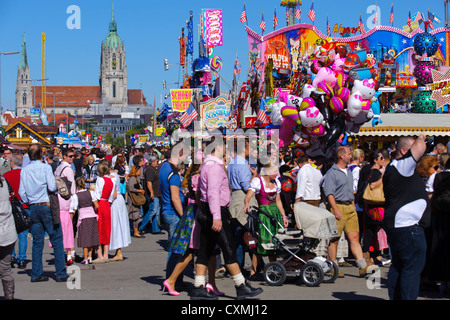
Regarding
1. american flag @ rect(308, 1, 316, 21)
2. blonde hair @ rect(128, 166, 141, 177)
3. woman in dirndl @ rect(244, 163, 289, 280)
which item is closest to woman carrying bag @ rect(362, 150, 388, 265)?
woman in dirndl @ rect(244, 163, 289, 280)

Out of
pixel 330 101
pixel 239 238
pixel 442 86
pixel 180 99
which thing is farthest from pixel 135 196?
pixel 180 99

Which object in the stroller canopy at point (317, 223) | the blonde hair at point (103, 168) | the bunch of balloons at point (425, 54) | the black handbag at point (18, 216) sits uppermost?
the bunch of balloons at point (425, 54)

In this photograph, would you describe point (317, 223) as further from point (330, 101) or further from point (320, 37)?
point (320, 37)

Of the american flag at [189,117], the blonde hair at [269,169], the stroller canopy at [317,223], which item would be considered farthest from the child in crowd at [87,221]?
the american flag at [189,117]

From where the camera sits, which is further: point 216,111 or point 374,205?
point 216,111

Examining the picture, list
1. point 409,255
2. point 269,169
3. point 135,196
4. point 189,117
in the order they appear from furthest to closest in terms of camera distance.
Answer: point 189,117 < point 135,196 < point 269,169 < point 409,255

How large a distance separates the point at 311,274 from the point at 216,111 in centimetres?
1346

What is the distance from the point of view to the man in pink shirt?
6.93 meters

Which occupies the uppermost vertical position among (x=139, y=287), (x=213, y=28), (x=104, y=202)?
(x=213, y=28)

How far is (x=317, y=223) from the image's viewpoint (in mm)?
7945

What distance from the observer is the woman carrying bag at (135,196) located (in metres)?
13.7

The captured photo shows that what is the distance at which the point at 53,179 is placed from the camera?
8570 millimetres

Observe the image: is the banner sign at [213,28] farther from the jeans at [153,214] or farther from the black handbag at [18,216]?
the black handbag at [18,216]

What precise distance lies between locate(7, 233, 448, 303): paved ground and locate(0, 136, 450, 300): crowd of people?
0.25 meters
